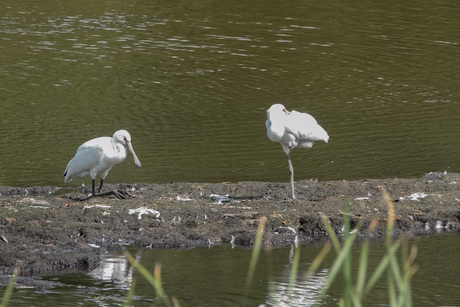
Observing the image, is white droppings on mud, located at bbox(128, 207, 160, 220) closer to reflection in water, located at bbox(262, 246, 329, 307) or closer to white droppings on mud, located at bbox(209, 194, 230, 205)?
white droppings on mud, located at bbox(209, 194, 230, 205)

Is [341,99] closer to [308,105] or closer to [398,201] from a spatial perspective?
[308,105]

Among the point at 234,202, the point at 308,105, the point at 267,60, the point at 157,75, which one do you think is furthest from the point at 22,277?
the point at 267,60

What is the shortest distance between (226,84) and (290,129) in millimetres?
7576

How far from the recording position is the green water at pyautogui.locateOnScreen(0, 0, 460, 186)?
13234 mm

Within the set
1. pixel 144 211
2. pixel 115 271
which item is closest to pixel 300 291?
pixel 115 271

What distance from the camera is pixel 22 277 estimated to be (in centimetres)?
766

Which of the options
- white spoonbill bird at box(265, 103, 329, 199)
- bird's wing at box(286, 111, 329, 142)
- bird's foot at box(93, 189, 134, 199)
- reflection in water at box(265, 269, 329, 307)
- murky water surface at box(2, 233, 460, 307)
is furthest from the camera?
bird's wing at box(286, 111, 329, 142)

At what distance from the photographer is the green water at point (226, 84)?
13.2m

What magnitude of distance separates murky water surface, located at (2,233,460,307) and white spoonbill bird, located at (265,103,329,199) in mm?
2020

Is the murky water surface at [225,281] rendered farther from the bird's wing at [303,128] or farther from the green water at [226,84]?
the green water at [226,84]

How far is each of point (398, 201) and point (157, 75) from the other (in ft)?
30.9

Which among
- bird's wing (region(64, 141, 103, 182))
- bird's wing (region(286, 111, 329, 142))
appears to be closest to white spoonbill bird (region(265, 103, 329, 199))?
bird's wing (region(286, 111, 329, 142))

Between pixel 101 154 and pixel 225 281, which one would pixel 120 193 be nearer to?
pixel 101 154

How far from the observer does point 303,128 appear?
35.4ft
